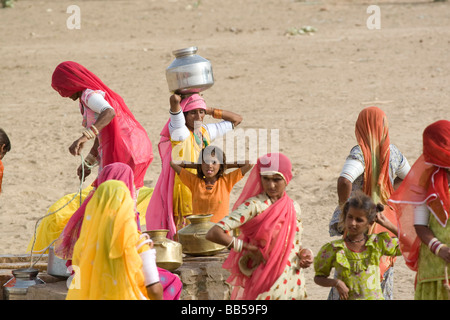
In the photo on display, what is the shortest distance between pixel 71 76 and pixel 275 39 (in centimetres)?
1236

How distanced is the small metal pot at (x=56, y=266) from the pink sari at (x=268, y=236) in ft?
4.17

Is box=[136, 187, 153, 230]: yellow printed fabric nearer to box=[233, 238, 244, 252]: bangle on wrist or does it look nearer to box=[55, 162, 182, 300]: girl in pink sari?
box=[55, 162, 182, 300]: girl in pink sari

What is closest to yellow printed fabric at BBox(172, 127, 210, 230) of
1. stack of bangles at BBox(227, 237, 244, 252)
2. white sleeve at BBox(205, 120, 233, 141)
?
white sleeve at BBox(205, 120, 233, 141)

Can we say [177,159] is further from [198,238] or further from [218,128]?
[198,238]

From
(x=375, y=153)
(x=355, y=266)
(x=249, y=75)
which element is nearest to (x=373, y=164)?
(x=375, y=153)

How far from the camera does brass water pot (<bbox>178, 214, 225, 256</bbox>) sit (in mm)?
6469

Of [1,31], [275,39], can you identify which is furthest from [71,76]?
[1,31]

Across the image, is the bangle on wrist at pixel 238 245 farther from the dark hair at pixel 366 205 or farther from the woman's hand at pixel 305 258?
the dark hair at pixel 366 205

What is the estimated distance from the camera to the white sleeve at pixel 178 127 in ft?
23.4

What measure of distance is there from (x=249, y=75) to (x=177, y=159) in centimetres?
927

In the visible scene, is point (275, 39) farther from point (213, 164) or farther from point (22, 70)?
point (213, 164)

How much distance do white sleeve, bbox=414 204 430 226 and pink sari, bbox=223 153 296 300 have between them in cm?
81
